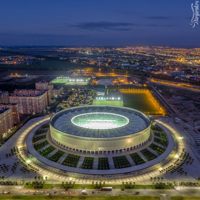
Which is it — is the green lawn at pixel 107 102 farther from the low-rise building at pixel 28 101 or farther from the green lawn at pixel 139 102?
the low-rise building at pixel 28 101

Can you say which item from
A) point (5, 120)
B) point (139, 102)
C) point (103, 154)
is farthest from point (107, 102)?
point (103, 154)

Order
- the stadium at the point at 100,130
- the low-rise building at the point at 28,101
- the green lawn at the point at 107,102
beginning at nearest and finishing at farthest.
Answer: the stadium at the point at 100,130
the low-rise building at the point at 28,101
the green lawn at the point at 107,102

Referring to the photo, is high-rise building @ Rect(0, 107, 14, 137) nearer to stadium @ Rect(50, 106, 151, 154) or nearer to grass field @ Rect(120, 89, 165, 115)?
stadium @ Rect(50, 106, 151, 154)

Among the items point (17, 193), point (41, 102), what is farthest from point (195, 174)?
point (41, 102)

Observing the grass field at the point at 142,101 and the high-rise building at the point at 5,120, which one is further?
the grass field at the point at 142,101

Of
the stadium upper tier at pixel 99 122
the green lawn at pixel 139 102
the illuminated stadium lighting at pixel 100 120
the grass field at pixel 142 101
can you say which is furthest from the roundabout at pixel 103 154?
the green lawn at pixel 139 102

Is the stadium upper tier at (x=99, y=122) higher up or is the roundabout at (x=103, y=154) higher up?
the stadium upper tier at (x=99, y=122)

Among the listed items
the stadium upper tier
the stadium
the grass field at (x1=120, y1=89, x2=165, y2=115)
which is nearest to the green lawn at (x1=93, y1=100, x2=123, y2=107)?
the grass field at (x1=120, y1=89, x2=165, y2=115)

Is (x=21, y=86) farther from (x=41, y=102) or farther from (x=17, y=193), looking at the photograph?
(x=17, y=193)
